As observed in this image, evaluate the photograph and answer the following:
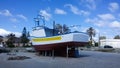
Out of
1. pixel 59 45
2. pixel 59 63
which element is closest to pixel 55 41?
pixel 59 45

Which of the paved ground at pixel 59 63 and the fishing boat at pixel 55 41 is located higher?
the fishing boat at pixel 55 41

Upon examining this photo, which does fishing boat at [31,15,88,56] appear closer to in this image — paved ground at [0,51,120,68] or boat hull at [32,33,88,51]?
boat hull at [32,33,88,51]

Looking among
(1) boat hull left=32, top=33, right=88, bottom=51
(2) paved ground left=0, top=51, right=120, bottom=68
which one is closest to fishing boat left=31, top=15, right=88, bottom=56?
(1) boat hull left=32, top=33, right=88, bottom=51

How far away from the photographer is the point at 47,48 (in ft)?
107

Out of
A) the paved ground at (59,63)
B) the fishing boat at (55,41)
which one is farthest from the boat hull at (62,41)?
the paved ground at (59,63)

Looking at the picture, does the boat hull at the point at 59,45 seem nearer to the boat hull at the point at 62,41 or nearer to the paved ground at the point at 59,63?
the boat hull at the point at 62,41

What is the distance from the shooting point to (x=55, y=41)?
101 feet

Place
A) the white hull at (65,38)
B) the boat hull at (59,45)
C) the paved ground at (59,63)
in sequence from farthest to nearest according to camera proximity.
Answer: the boat hull at (59,45)
the white hull at (65,38)
the paved ground at (59,63)

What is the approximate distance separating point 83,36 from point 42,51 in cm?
A: 781

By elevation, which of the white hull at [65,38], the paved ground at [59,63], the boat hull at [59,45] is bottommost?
the paved ground at [59,63]

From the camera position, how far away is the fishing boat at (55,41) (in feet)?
96.6

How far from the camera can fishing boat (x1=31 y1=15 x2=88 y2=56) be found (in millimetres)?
29453

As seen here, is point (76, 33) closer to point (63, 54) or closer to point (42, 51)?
point (63, 54)

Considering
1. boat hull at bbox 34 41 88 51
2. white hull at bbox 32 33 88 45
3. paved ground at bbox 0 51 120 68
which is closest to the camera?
paved ground at bbox 0 51 120 68
